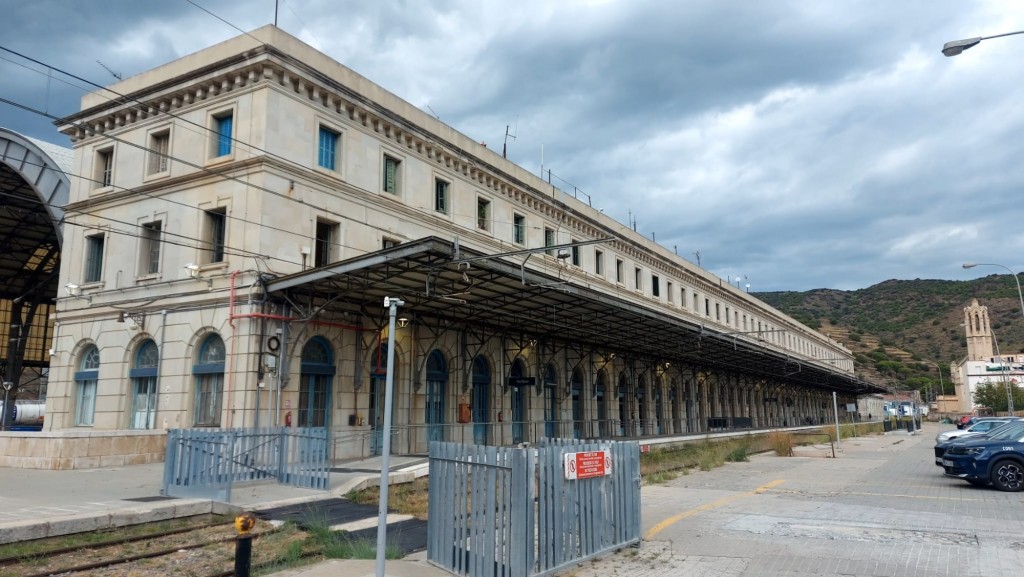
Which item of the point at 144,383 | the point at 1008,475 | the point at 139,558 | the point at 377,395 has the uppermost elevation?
the point at 144,383

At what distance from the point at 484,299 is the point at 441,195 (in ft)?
19.5

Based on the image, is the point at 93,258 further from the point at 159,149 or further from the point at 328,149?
the point at 328,149

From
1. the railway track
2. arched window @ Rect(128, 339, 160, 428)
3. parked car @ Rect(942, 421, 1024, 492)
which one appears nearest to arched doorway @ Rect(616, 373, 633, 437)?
parked car @ Rect(942, 421, 1024, 492)

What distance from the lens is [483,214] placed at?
99.0 ft

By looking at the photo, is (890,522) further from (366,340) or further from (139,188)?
(139,188)

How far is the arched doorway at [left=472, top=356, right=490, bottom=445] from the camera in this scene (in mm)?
28219

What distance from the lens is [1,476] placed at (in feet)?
47.9

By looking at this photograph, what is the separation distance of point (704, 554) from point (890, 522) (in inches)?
177

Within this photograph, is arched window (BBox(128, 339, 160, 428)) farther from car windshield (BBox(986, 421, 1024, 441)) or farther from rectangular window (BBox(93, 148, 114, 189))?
car windshield (BBox(986, 421, 1024, 441))

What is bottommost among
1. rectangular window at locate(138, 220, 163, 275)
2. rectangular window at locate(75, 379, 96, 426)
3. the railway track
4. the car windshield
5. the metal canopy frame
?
the railway track

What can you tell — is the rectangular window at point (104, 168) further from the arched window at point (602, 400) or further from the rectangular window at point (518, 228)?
the arched window at point (602, 400)

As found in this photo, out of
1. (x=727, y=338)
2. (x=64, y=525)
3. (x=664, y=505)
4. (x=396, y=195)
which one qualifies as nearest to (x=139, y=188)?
(x=396, y=195)

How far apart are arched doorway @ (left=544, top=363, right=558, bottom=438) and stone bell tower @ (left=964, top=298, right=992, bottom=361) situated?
120064mm

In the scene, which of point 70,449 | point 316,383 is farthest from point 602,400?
point 70,449
